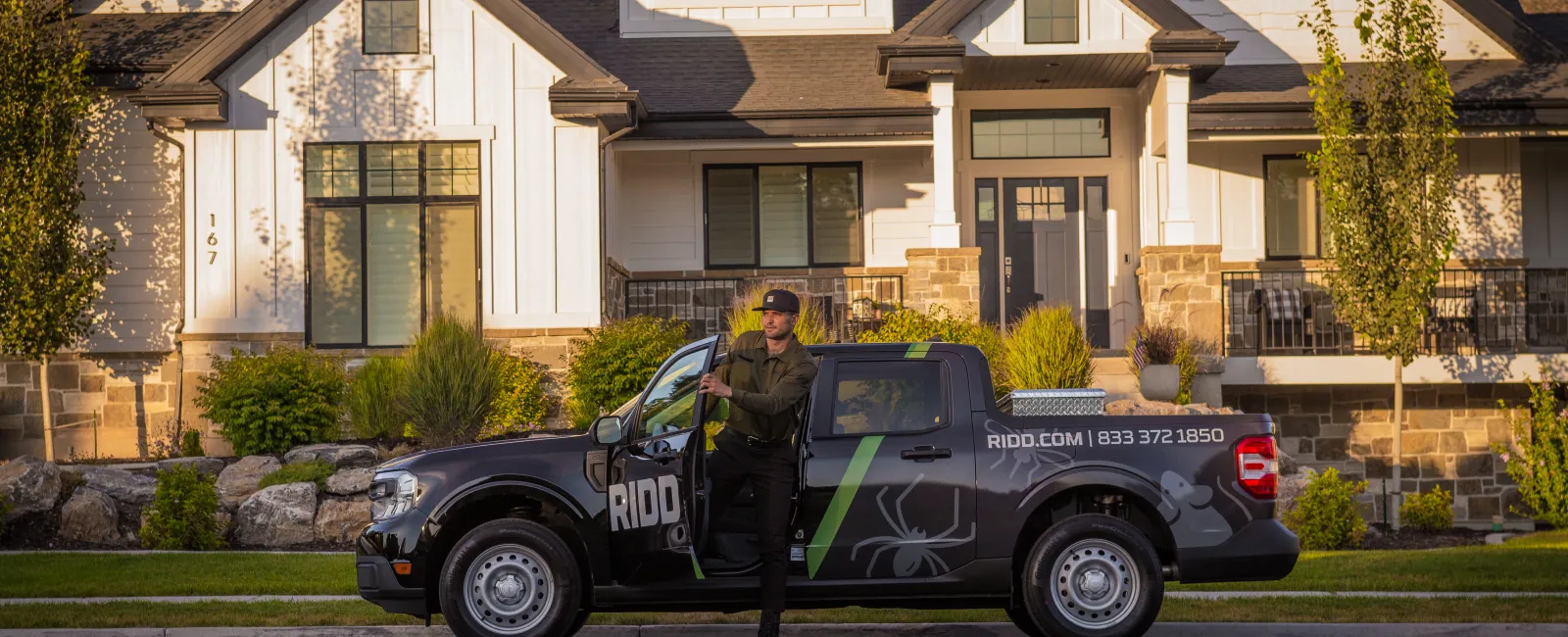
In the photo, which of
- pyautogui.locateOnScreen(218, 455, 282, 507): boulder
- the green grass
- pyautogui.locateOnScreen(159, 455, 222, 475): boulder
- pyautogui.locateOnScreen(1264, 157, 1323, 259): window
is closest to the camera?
the green grass

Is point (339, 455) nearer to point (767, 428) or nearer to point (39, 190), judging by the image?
point (39, 190)

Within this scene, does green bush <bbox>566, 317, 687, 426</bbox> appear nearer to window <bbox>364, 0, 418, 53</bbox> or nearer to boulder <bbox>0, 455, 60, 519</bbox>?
window <bbox>364, 0, 418, 53</bbox>

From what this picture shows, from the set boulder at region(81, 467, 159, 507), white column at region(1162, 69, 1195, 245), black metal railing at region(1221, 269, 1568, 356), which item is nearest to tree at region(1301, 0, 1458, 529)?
black metal railing at region(1221, 269, 1568, 356)

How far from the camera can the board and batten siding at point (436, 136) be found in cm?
1684

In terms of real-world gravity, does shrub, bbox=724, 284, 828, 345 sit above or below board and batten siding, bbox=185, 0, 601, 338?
below

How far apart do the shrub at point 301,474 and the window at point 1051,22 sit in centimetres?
904

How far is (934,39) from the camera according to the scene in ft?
56.2

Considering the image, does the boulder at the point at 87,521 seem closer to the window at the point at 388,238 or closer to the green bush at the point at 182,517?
the green bush at the point at 182,517

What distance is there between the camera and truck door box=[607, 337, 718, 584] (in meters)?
7.82

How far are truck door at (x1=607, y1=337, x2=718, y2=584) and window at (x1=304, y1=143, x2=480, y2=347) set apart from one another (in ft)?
30.8

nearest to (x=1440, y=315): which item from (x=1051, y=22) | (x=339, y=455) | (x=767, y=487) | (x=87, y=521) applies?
(x=1051, y=22)

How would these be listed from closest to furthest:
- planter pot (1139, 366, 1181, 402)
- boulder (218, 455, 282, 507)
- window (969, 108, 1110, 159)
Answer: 1. boulder (218, 455, 282, 507)
2. planter pot (1139, 366, 1181, 402)
3. window (969, 108, 1110, 159)

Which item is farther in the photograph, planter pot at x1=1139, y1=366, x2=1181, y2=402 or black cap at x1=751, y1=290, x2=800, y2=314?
planter pot at x1=1139, y1=366, x2=1181, y2=402

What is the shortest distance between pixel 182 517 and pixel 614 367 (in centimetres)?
441
